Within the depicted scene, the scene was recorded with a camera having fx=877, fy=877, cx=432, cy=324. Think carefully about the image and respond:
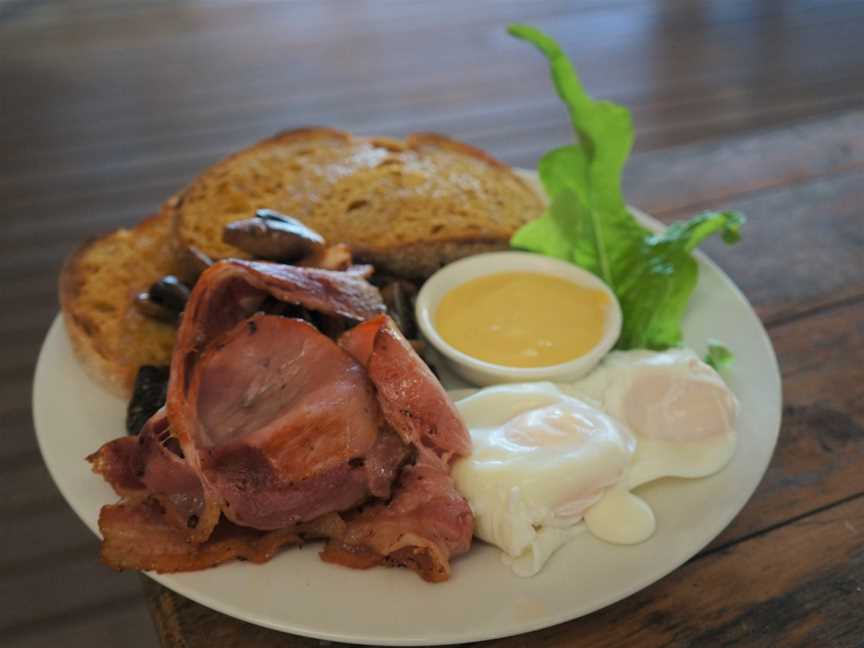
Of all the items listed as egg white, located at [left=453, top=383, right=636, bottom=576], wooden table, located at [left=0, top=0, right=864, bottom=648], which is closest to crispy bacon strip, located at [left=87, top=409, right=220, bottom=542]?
wooden table, located at [left=0, top=0, right=864, bottom=648]

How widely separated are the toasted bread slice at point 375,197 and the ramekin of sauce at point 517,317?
0.19 meters

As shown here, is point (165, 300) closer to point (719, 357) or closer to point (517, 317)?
point (517, 317)

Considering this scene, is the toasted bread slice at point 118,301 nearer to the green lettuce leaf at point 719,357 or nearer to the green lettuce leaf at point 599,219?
the green lettuce leaf at point 599,219

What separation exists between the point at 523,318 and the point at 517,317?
0.06 ft

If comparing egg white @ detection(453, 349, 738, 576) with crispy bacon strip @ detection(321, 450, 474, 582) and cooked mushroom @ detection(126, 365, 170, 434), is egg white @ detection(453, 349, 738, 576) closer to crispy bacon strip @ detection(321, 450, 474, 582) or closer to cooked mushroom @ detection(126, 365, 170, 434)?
crispy bacon strip @ detection(321, 450, 474, 582)

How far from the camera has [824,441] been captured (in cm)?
252

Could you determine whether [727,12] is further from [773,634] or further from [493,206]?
[773,634]

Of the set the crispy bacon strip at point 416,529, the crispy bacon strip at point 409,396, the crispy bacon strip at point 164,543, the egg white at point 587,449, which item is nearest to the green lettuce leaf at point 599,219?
the egg white at point 587,449

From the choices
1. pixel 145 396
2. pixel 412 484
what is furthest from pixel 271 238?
pixel 412 484

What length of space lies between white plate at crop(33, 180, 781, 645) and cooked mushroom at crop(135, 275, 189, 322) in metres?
0.48

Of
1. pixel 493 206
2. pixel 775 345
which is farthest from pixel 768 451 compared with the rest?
pixel 493 206

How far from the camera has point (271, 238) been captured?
8.14ft

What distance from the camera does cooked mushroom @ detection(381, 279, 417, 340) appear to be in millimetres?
2604

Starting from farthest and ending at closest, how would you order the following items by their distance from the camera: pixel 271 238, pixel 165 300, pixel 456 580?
pixel 165 300 → pixel 271 238 → pixel 456 580
